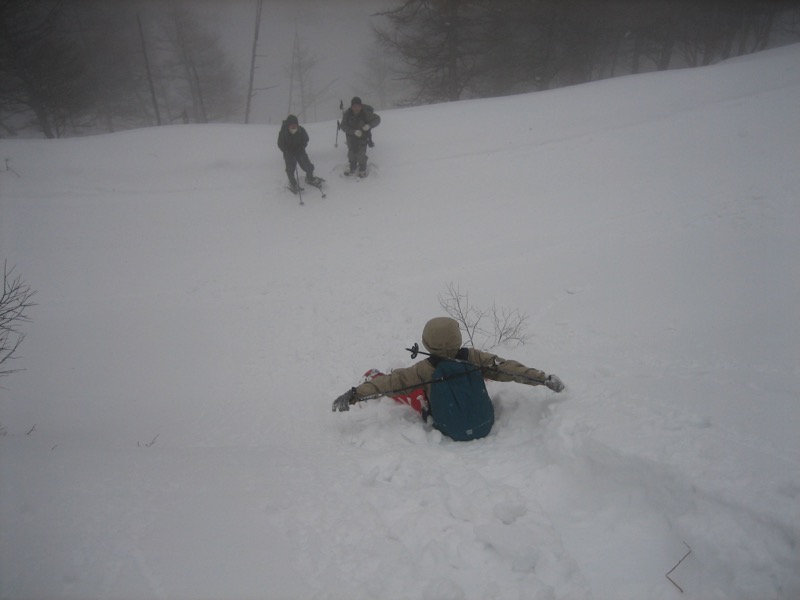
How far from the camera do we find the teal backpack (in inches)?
136

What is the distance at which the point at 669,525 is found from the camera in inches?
89.6

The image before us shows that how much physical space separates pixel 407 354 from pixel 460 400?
6.87ft

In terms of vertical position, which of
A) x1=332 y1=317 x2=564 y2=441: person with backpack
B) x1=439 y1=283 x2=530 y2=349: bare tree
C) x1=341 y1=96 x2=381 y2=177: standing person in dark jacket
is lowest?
x1=439 y1=283 x2=530 y2=349: bare tree

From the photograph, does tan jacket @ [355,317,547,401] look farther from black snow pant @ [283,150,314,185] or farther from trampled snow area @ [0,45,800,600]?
black snow pant @ [283,150,314,185]

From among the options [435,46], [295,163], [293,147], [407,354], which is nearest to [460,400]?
[407,354]

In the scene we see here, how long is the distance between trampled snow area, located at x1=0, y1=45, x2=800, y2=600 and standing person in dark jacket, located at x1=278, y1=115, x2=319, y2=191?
0.74 metres

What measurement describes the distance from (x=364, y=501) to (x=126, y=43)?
155 ft

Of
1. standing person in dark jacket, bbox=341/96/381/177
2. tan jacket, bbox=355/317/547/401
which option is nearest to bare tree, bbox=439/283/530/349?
tan jacket, bbox=355/317/547/401

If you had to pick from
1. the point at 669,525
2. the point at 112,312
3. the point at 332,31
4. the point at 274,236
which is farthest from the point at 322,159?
the point at 332,31

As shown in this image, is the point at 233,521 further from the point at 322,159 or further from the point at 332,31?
the point at 332,31

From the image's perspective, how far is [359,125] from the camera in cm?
950

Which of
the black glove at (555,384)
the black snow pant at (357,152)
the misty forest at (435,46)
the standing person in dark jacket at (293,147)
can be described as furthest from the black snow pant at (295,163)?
the misty forest at (435,46)

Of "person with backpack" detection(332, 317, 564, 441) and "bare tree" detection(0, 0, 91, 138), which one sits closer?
"person with backpack" detection(332, 317, 564, 441)

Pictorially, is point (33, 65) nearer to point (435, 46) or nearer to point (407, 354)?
point (435, 46)
